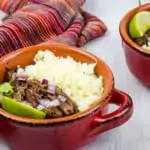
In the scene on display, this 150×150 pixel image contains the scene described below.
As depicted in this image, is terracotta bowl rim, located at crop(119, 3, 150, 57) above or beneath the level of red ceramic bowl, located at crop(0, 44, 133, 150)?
above

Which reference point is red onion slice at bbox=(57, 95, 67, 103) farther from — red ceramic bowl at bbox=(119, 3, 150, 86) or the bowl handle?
red ceramic bowl at bbox=(119, 3, 150, 86)

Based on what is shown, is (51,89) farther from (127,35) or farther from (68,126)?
(127,35)

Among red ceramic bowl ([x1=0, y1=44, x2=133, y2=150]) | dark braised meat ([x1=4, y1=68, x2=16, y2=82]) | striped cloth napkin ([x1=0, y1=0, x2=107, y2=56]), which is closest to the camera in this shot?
red ceramic bowl ([x1=0, y1=44, x2=133, y2=150])

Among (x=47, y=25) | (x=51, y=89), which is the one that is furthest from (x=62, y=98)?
(x=47, y=25)

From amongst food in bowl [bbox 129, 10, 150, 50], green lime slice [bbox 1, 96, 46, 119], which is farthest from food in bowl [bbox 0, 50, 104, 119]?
food in bowl [bbox 129, 10, 150, 50]

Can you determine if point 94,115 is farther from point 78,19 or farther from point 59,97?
point 78,19

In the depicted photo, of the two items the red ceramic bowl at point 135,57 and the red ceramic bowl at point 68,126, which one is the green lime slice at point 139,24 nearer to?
the red ceramic bowl at point 135,57
